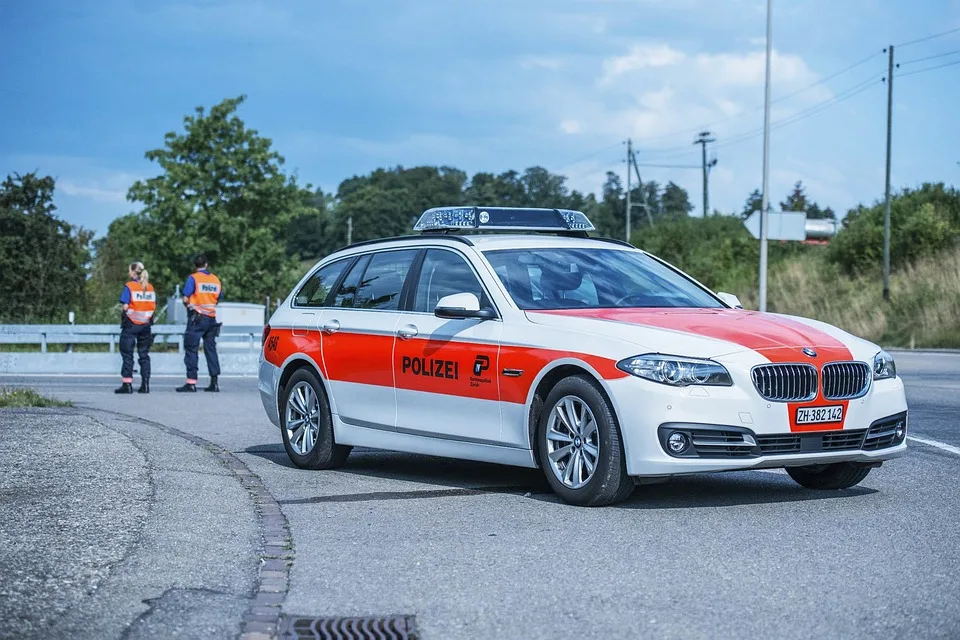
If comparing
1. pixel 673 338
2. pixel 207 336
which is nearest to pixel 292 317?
pixel 673 338

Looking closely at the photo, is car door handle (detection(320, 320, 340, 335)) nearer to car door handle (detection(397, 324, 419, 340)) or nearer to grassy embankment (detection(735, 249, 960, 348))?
car door handle (detection(397, 324, 419, 340))

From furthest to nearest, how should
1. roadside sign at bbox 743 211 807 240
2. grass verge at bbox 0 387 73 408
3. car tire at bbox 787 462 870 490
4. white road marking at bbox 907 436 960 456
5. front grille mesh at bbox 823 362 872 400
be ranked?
1. roadside sign at bbox 743 211 807 240
2. grass verge at bbox 0 387 73 408
3. white road marking at bbox 907 436 960 456
4. car tire at bbox 787 462 870 490
5. front grille mesh at bbox 823 362 872 400

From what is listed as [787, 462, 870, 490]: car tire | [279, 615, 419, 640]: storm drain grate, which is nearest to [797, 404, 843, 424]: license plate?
[787, 462, 870, 490]: car tire

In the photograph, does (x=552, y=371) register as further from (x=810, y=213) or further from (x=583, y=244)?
(x=810, y=213)

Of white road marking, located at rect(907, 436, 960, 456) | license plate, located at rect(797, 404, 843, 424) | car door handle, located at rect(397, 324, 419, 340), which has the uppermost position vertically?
car door handle, located at rect(397, 324, 419, 340)

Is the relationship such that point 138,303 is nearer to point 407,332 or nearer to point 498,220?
point 498,220

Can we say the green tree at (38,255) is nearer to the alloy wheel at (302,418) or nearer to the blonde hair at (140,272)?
the blonde hair at (140,272)

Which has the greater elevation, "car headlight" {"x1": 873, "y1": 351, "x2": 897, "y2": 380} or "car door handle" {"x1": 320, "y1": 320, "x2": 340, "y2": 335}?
"car door handle" {"x1": 320, "y1": 320, "x2": 340, "y2": 335}

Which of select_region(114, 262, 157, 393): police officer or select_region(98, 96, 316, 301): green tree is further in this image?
select_region(98, 96, 316, 301): green tree

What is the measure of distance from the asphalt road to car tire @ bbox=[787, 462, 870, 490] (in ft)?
0.41

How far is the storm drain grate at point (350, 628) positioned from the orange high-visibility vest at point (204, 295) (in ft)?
46.3

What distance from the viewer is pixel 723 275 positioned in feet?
187

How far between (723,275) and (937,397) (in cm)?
4111

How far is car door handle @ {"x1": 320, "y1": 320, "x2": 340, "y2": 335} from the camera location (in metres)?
9.66
